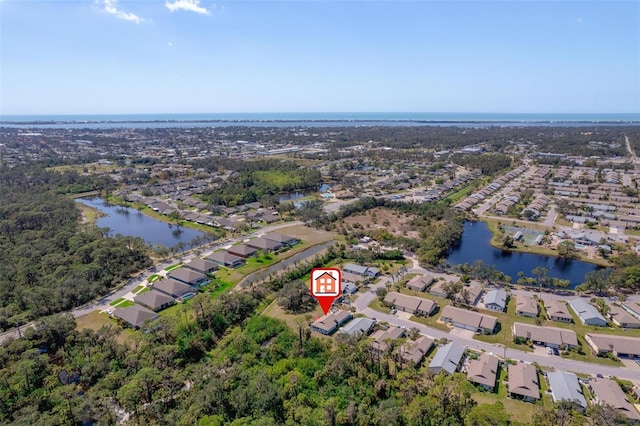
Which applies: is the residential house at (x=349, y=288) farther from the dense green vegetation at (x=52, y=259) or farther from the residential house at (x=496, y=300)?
the dense green vegetation at (x=52, y=259)

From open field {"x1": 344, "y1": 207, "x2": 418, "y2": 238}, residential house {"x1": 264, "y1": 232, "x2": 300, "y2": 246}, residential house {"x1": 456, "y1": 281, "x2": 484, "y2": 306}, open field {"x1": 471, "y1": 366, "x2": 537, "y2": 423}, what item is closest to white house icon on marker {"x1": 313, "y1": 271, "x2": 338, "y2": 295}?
open field {"x1": 471, "y1": 366, "x2": 537, "y2": 423}

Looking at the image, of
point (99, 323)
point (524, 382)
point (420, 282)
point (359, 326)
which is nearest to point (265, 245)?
point (420, 282)

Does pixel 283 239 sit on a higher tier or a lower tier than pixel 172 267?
higher

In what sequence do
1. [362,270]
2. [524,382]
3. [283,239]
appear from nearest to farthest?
[524,382] < [362,270] < [283,239]

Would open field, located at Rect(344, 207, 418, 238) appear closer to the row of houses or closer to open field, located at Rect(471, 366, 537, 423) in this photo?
the row of houses

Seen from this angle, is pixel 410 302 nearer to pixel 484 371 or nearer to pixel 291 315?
pixel 484 371

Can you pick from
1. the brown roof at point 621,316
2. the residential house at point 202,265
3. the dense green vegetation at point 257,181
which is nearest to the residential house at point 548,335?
the brown roof at point 621,316

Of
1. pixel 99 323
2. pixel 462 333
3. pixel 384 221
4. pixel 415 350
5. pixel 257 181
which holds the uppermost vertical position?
pixel 257 181

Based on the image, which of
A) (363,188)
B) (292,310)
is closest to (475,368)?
(292,310)
